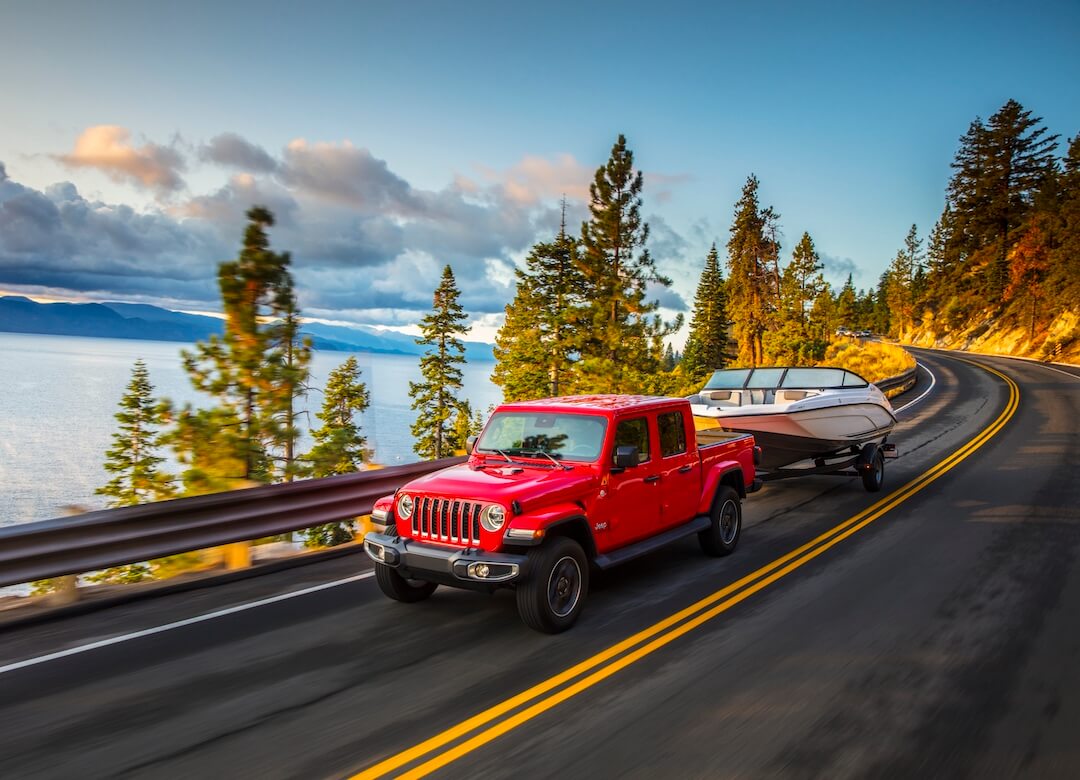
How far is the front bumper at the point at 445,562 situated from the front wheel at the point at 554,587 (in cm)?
15

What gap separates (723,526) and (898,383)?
26440 millimetres

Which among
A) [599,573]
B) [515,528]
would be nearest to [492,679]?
[515,528]

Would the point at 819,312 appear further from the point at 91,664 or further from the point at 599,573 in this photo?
the point at 91,664

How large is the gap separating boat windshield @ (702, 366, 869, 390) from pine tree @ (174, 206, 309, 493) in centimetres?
767

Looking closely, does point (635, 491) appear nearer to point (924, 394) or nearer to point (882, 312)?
point (924, 394)

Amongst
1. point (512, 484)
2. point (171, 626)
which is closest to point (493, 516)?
point (512, 484)

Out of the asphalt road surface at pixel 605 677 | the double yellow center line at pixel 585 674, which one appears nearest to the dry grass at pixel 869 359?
the double yellow center line at pixel 585 674

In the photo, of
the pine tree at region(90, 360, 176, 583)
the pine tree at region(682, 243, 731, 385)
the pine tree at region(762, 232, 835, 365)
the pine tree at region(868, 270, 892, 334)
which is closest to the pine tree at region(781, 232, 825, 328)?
the pine tree at region(762, 232, 835, 365)

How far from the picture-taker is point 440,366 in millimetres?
47000

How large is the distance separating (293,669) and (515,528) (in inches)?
75.4

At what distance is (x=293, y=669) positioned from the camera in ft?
15.8

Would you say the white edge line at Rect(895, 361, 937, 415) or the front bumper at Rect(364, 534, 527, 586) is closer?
the front bumper at Rect(364, 534, 527, 586)

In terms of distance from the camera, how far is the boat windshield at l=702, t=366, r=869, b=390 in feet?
40.3

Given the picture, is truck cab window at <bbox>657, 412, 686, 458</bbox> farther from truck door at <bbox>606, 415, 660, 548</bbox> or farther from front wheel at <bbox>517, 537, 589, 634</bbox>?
front wheel at <bbox>517, 537, 589, 634</bbox>
